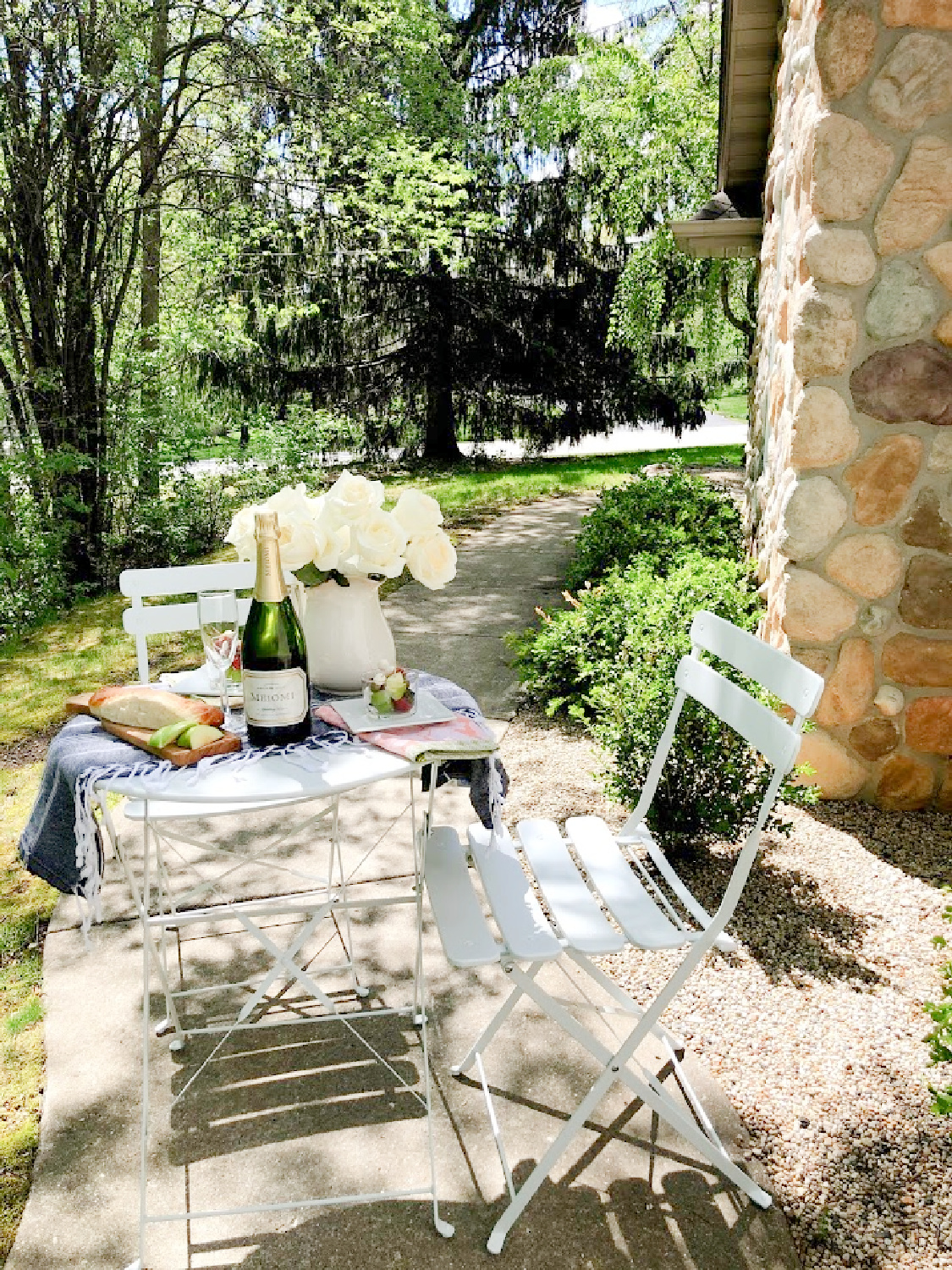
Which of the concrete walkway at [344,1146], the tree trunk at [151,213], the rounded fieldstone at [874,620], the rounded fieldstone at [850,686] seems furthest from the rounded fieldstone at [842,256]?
the tree trunk at [151,213]

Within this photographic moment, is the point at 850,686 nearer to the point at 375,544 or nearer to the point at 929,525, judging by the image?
the point at 929,525

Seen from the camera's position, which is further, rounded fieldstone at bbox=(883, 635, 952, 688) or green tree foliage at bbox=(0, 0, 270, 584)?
green tree foliage at bbox=(0, 0, 270, 584)

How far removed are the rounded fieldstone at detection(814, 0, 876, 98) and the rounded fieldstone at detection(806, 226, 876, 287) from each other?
18.8 inches

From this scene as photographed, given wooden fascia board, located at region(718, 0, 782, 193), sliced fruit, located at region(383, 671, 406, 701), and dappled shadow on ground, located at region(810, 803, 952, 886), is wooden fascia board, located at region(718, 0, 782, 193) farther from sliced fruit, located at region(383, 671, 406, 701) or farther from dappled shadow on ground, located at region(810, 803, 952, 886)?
sliced fruit, located at region(383, 671, 406, 701)

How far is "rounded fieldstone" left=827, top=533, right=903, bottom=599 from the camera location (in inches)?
144

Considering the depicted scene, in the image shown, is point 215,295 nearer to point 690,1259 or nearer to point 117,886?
point 117,886

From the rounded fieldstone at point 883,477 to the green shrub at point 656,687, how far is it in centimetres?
78

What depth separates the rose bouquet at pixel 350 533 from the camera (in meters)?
2.12

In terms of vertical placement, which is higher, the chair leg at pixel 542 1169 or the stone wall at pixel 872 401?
the stone wall at pixel 872 401

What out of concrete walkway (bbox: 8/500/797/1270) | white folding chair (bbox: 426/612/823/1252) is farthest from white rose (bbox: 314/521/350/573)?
concrete walkway (bbox: 8/500/797/1270)

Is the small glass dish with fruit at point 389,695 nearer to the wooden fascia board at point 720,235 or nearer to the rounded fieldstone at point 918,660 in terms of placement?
the rounded fieldstone at point 918,660

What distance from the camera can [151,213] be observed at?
865 cm

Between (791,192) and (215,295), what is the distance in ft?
26.7

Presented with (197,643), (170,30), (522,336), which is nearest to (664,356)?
(522,336)
